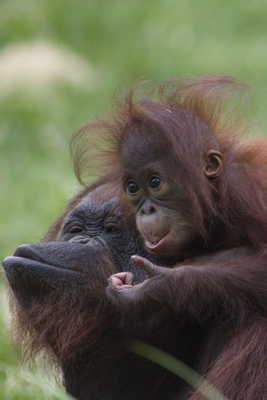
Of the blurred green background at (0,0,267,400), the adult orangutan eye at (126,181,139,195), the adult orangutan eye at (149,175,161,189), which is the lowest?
the blurred green background at (0,0,267,400)

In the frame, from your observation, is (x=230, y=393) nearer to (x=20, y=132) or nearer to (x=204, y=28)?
(x=20, y=132)

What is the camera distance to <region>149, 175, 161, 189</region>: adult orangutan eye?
5118mm

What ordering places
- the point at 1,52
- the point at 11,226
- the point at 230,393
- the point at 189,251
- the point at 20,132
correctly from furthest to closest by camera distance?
1. the point at 1,52
2. the point at 20,132
3. the point at 11,226
4. the point at 189,251
5. the point at 230,393

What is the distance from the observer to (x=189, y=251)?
5.00m

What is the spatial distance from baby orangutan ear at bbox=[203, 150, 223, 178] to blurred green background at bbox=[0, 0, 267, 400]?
524 centimetres

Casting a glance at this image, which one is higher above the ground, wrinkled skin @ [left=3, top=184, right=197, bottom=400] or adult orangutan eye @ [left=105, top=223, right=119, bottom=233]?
adult orangutan eye @ [left=105, top=223, right=119, bottom=233]

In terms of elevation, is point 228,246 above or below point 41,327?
above

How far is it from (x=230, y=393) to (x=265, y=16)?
9.64 meters

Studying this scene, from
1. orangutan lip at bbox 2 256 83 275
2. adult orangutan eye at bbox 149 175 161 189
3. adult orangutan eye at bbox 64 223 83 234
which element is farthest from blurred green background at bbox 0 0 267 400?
orangutan lip at bbox 2 256 83 275

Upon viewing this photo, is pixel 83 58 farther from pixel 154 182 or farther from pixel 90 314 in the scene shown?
pixel 90 314

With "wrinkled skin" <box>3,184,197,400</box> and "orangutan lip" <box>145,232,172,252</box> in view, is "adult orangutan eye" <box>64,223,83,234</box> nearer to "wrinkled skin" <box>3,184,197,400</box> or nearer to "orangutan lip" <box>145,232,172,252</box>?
"wrinkled skin" <box>3,184,197,400</box>

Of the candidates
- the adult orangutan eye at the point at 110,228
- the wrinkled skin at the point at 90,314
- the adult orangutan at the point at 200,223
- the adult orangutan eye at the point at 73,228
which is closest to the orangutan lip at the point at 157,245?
the adult orangutan at the point at 200,223

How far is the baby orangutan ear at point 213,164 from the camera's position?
199 inches

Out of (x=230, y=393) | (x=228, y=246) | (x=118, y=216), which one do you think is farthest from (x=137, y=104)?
Answer: (x=230, y=393)
